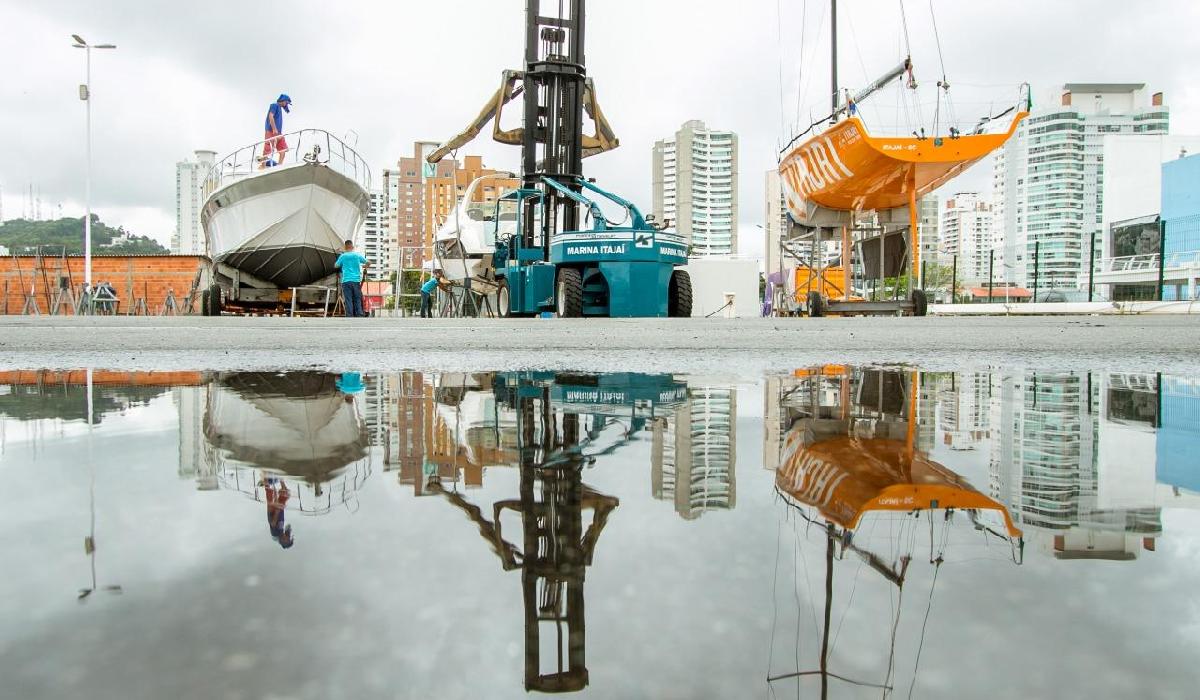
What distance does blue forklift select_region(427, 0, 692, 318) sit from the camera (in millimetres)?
12094

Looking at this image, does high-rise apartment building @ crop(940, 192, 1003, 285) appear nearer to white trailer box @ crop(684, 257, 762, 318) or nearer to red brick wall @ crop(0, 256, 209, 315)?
white trailer box @ crop(684, 257, 762, 318)

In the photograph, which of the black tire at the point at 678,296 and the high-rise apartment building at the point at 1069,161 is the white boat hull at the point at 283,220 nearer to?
the black tire at the point at 678,296

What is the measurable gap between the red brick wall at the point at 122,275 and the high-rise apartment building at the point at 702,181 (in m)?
69.4

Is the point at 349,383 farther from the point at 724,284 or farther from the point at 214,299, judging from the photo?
the point at 724,284

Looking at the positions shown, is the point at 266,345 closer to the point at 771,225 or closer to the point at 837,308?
the point at 837,308

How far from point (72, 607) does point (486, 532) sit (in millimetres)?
393

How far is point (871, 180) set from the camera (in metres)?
13.7

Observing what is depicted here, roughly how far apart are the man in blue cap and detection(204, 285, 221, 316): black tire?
8.09 feet

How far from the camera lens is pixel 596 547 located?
849 millimetres

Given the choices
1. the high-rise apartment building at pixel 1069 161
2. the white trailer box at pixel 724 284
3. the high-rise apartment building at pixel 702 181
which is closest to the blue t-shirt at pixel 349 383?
the white trailer box at pixel 724 284

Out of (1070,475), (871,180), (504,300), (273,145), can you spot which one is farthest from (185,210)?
(1070,475)

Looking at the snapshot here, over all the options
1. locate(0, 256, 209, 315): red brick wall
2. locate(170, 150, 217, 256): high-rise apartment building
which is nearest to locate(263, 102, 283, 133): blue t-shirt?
locate(0, 256, 209, 315): red brick wall

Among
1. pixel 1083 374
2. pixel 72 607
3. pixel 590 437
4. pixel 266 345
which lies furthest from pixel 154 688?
pixel 266 345

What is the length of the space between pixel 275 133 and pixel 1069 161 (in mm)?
112856
